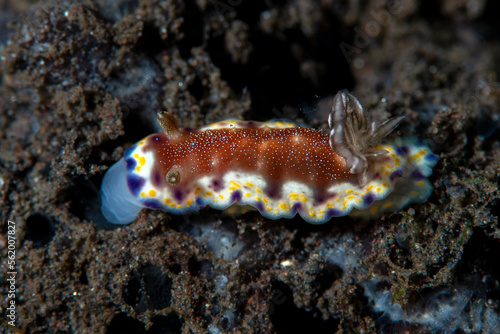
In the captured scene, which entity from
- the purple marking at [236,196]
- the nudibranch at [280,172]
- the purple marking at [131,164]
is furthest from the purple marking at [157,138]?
the purple marking at [236,196]

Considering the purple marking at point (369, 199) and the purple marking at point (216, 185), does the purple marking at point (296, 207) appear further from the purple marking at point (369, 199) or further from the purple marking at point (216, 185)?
the purple marking at point (216, 185)

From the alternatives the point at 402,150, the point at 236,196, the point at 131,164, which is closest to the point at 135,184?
the point at 131,164

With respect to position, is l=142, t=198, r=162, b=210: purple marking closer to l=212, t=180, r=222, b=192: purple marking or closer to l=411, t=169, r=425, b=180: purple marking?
l=212, t=180, r=222, b=192: purple marking

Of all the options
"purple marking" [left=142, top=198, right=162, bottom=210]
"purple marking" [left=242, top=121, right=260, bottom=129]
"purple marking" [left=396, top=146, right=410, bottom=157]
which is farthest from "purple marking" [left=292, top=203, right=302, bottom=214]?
"purple marking" [left=142, top=198, right=162, bottom=210]

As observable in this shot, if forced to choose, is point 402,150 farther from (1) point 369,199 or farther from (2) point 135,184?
(2) point 135,184

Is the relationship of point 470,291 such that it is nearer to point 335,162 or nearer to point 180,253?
point 335,162

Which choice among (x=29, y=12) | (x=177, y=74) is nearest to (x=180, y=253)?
(x=177, y=74)
